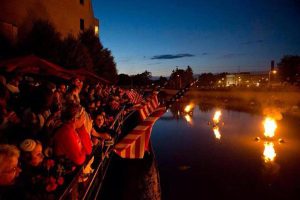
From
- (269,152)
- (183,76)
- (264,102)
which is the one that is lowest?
(269,152)

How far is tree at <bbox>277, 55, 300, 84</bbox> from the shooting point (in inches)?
3674

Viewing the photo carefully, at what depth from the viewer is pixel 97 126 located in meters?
7.74

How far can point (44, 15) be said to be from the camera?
28172mm

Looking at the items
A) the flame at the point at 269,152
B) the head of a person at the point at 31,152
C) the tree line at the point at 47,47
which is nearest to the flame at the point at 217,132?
the flame at the point at 269,152

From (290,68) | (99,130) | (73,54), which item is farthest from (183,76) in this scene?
(99,130)

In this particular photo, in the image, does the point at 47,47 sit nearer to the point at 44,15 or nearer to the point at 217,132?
the point at 44,15

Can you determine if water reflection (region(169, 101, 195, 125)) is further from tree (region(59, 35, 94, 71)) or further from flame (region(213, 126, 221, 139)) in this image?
tree (region(59, 35, 94, 71))

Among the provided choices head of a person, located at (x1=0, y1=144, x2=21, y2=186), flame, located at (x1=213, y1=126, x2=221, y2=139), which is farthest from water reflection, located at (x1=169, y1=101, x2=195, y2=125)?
head of a person, located at (x1=0, y1=144, x2=21, y2=186)

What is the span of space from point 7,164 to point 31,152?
0.72 metres

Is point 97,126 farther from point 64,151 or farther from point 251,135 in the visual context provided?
point 251,135

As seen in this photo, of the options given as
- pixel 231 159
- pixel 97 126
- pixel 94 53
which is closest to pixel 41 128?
pixel 97 126

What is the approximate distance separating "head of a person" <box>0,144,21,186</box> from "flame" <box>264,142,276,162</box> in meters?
10.9

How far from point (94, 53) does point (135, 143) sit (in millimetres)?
30821

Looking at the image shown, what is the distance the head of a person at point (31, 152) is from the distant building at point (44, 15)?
17.1 meters
